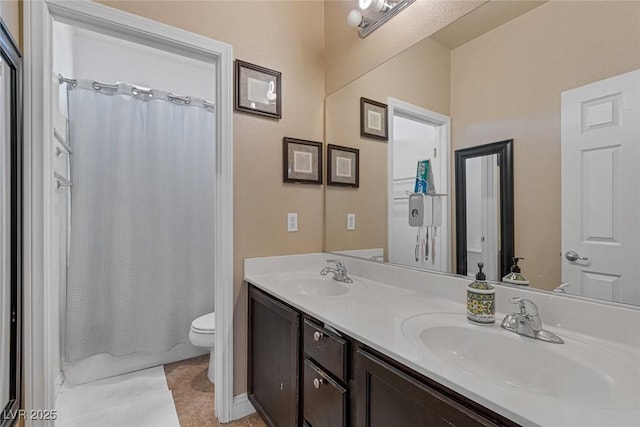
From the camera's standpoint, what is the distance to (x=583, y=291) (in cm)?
91

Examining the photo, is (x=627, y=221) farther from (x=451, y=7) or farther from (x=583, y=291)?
(x=451, y=7)

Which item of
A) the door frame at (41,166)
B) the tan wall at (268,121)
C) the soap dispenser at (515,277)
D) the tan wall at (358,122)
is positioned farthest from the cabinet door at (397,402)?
the door frame at (41,166)

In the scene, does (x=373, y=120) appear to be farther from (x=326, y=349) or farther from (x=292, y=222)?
(x=326, y=349)

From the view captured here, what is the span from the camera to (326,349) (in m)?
1.05

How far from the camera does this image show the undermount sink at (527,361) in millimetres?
647

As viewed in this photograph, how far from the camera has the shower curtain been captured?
201cm

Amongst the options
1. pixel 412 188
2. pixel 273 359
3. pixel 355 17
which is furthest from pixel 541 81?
pixel 273 359

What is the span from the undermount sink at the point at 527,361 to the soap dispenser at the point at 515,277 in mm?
212

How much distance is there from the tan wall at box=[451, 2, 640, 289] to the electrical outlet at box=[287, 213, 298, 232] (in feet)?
3.64

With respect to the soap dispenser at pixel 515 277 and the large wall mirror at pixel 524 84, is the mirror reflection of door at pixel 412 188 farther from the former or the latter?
the soap dispenser at pixel 515 277

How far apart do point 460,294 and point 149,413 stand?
Answer: 6.00 feet

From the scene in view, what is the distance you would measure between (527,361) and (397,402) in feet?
1.25

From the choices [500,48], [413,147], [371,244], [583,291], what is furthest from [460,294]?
[500,48]

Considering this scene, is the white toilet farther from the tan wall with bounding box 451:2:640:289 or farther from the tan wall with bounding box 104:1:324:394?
the tan wall with bounding box 451:2:640:289
